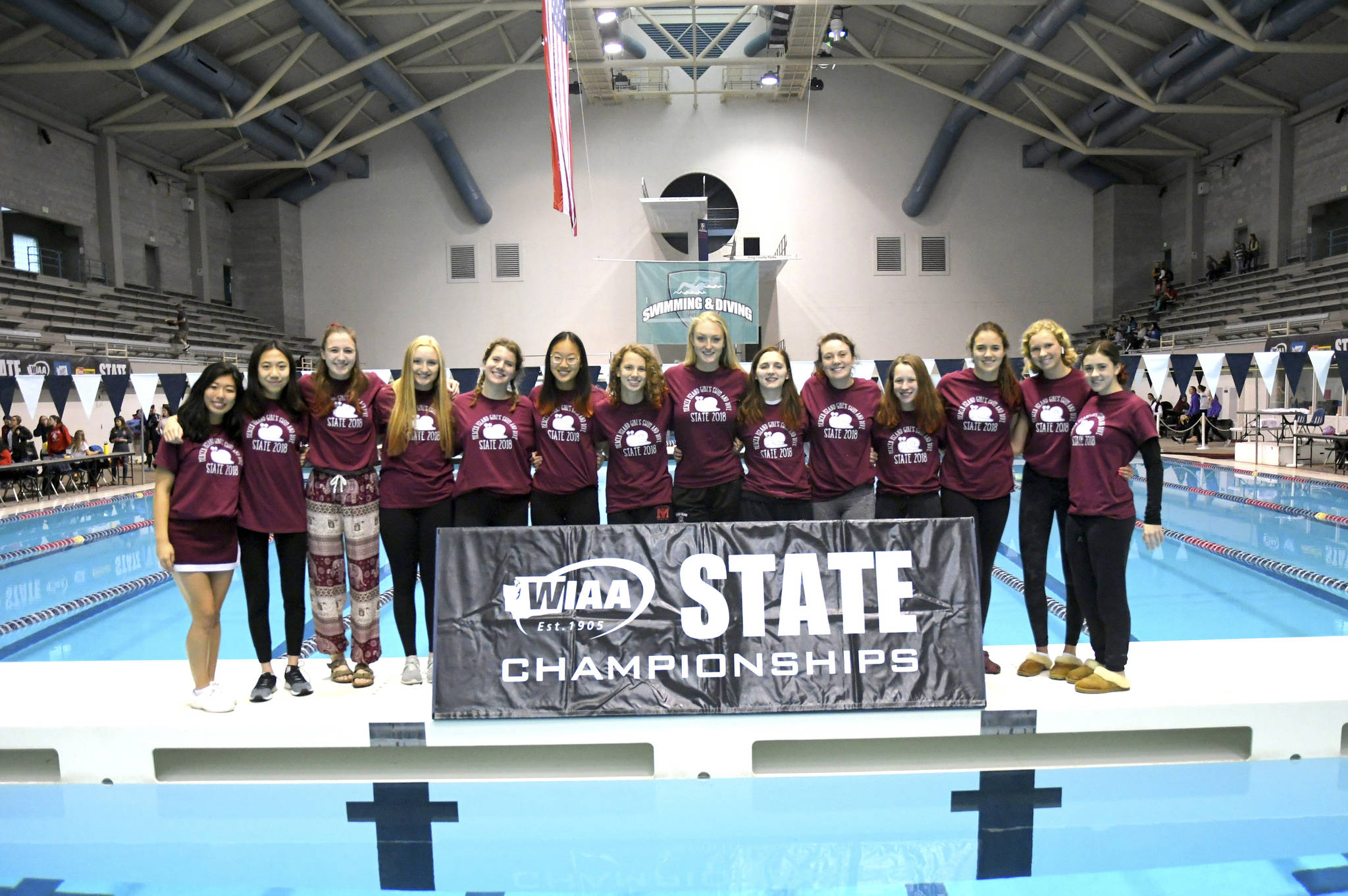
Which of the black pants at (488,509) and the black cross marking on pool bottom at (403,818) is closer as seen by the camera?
the black cross marking on pool bottom at (403,818)

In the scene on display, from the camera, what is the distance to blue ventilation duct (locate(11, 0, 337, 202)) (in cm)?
1275

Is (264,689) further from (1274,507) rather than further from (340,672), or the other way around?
(1274,507)

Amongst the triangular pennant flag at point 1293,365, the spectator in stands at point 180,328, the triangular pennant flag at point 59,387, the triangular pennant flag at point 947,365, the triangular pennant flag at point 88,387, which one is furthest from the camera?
the spectator in stands at point 180,328

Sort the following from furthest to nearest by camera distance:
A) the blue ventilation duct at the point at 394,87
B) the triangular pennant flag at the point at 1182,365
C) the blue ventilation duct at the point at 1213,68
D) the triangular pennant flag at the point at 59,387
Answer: the blue ventilation duct at the point at 394,87 < the blue ventilation duct at the point at 1213,68 < the triangular pennant flag at the point at 1182,365 < the triangular pennant flag at the point at 59,387

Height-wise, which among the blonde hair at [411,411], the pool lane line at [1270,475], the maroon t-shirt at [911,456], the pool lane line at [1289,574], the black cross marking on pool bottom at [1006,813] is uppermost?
the blonde hair at [411,411]

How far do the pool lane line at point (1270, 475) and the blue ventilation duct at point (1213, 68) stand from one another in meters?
6.83

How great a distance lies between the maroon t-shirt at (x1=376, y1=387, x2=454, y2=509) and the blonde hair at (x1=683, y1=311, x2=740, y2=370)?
1011 mm

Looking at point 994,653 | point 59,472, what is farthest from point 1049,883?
point 59,472

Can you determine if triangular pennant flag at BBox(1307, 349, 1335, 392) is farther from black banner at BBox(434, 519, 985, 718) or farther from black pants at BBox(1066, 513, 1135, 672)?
black banner at BBox(434, 519, 985, 718)

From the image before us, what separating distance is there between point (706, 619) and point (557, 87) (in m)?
4.44

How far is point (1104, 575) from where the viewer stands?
3.22 m

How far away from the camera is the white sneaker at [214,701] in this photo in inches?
122

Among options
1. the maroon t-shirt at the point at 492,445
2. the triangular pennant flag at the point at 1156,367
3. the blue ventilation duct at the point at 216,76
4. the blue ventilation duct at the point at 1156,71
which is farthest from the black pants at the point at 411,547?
the blue ventilation duct at the point at 1156,71

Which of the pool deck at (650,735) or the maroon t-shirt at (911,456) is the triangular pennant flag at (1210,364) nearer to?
the pool deck at (650,735)
